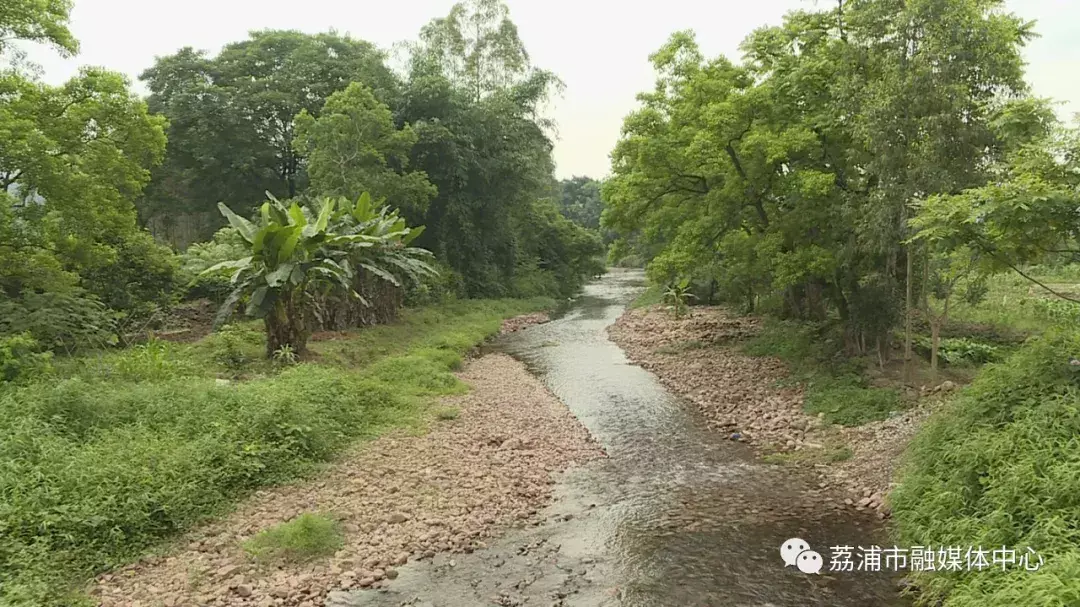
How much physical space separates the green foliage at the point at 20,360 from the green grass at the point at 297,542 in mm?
4967

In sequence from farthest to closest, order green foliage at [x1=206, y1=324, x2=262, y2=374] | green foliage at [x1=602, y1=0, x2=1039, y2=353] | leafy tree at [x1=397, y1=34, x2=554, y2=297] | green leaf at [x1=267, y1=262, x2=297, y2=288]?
leafy tree at [x1=397, y1=34, x2=554, y2=297] → green foliage at [x1=206, y1=324, x2=262, y2=374] → green leaf at [x1=267, y1=262, x2=297, y2=288] → green foliage at [x1=602, y1=0, x2=1039, y2=353]

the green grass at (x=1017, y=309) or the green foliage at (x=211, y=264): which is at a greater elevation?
the green foliage at (x=211, y=264)

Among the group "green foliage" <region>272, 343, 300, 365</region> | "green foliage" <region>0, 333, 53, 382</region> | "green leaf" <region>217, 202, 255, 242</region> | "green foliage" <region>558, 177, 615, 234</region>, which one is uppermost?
"green foliage" <region>558, 177, 615, 234</region>

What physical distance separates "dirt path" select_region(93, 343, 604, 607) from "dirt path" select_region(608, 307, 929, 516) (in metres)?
3.20

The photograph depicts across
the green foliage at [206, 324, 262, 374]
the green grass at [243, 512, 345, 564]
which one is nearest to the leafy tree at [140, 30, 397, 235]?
the green foliage at [206, 324, 262, 374]

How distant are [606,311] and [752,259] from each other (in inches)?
716

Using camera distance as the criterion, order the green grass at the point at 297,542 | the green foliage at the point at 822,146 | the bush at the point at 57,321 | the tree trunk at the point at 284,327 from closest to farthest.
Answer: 1. the green grass at the point at 297,542
2. the green foliage at the point at 822,146
3. the bush at the point at 57,321
4. the tree trunk at the point at 284,327

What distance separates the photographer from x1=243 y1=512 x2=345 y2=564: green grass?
6.58 meters

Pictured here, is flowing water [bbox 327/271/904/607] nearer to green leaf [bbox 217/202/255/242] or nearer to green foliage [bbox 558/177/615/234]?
green leaf [bbox 217/202/255/242]

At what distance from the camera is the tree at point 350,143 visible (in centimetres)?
2016

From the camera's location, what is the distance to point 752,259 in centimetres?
1462

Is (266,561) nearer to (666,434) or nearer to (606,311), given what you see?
(666,434)

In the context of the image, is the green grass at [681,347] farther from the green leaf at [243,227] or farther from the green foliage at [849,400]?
the green leaf at [243,227]

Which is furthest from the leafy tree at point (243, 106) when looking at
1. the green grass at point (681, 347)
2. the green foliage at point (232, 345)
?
the green grass at point (681, 347)
